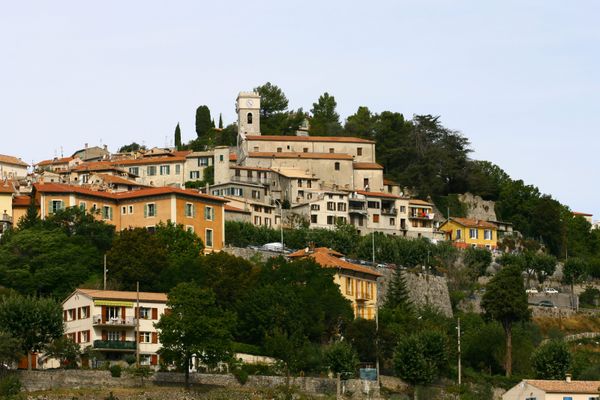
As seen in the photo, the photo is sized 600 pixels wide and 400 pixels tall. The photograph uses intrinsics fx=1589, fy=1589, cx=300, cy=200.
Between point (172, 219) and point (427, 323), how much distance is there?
62.2 feet

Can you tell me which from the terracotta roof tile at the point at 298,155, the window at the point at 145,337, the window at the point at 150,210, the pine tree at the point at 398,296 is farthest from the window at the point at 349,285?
the terracotta roof tile at the point at 298,155

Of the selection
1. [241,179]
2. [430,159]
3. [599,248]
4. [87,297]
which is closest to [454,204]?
[430,159]

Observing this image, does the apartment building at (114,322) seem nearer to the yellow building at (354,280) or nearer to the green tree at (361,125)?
the yellow building at (354,280)

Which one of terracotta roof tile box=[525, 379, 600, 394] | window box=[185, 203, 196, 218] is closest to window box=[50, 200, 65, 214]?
window box=[185, 203, 196, 218]

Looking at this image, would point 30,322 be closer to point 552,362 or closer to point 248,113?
point 552,362

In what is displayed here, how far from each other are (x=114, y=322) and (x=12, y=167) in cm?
5492

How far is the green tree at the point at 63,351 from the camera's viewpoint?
79562 mm

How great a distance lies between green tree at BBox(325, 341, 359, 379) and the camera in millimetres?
83562

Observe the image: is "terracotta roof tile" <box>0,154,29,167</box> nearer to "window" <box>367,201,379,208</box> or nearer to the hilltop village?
the hilltop village

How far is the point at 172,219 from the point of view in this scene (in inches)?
4099

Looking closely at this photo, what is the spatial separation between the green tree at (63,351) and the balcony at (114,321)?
357 centimetres

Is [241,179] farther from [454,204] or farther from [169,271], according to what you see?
[169,271]

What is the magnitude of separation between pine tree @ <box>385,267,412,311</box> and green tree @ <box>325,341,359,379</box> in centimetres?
1931

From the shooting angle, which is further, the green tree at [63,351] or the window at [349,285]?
the window at [349,285]
